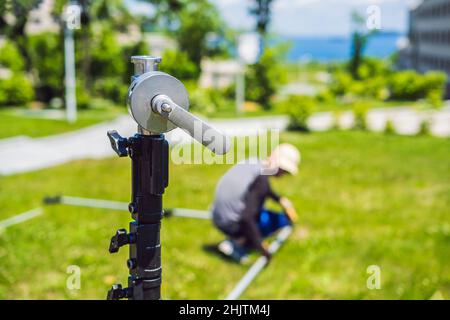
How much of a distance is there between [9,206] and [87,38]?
20.3 meters

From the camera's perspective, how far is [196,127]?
2061 millimetres

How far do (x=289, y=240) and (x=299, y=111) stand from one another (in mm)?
10759

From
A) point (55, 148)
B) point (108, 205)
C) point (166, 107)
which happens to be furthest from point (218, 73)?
point (166, 107)

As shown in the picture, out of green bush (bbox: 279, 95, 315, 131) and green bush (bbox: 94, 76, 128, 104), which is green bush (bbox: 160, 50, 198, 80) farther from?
green bush (bbox: 279, 95, 315, 131)

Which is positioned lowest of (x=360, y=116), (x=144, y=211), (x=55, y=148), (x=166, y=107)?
(x=55, y=148)

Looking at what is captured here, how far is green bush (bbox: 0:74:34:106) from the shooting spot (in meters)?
25.3

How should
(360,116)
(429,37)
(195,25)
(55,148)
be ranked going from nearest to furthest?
(55,148) → (360,116) → (195,25) → (429,37)

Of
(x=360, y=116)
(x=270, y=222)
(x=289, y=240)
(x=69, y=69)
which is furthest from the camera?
(x=69, y=69)

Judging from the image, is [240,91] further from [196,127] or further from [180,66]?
[196,127]

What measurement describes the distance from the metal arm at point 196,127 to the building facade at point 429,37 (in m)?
32.3

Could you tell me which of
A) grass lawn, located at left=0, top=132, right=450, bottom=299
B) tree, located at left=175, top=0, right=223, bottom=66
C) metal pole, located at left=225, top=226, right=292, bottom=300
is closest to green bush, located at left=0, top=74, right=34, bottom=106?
tree, located at left=175, top=0, right=223, bottom=66
